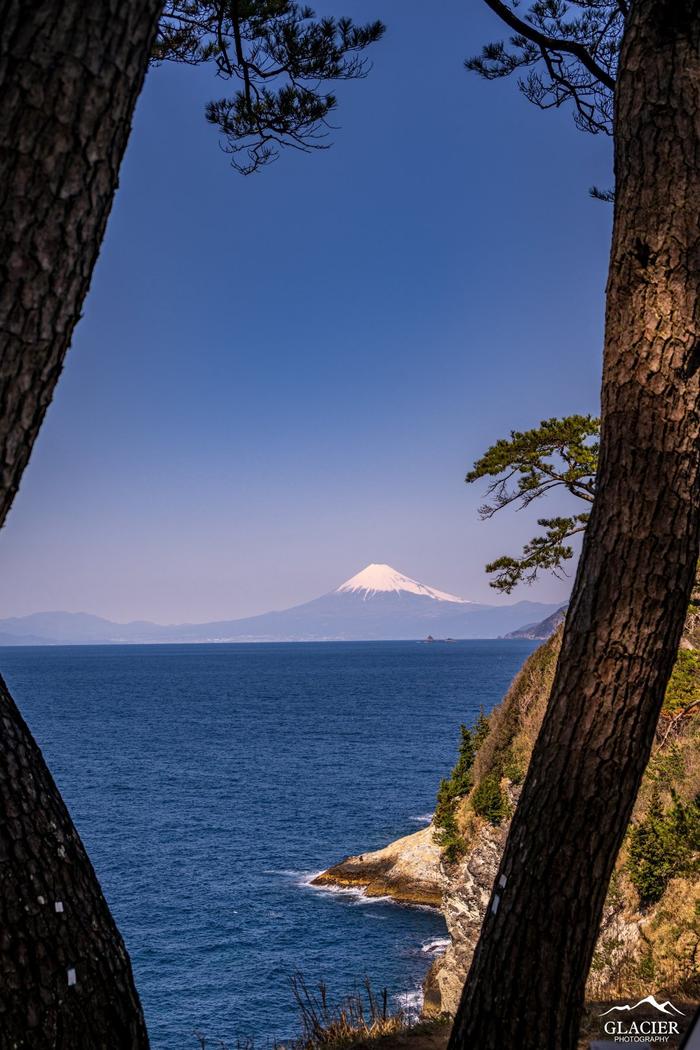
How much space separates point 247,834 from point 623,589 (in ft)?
118

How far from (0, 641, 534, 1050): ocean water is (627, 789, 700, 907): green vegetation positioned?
6.14 metres

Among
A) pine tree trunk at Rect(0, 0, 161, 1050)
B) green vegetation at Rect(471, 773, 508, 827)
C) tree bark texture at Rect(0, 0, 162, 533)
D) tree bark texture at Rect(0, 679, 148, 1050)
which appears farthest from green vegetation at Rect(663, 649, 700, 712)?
tree bark texture at Rect(0, 0, 162, 533)

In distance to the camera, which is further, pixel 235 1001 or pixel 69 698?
pixel 69 698

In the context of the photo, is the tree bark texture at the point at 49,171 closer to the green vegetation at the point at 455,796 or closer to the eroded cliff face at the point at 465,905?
the eroded cliff face at the point at 465,905

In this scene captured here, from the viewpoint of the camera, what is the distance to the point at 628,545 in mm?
3025

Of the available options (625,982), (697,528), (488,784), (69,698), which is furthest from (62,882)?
(69,698)

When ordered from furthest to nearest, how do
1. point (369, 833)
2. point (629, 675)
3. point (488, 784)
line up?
point (369, 833) < point (488, 784) < point (629, 675)

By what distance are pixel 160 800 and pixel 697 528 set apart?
4329 centimetres

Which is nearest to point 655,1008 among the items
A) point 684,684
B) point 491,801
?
point 684,684

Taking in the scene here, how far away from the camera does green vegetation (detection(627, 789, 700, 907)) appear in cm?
1317

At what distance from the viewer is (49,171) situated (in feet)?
5.81

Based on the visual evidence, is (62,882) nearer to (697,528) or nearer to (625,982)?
(697,528)

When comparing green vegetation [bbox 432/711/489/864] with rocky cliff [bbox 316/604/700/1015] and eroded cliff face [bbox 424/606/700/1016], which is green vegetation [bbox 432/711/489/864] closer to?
rocky cliff [bbox 316/604/700/1015]

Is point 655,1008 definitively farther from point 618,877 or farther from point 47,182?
point 618,877
